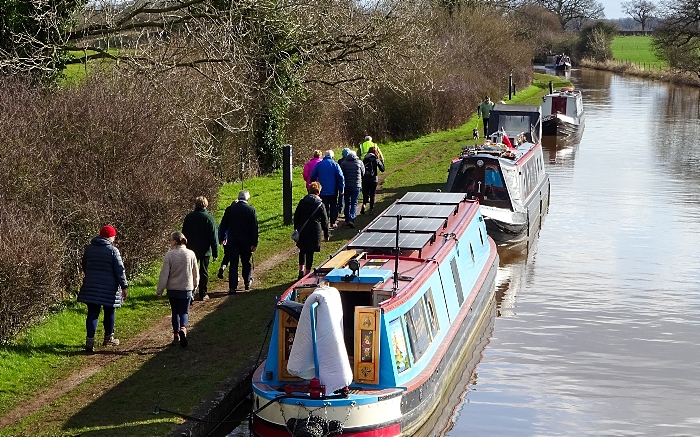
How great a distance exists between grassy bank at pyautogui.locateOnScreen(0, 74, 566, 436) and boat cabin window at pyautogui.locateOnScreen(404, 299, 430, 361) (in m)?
2.06

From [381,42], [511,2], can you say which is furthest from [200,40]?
[511,2]

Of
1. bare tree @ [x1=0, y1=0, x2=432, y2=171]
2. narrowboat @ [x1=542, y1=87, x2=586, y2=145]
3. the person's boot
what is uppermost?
bare tree @ [x1=0, y1=0, x2=432, y2=171]

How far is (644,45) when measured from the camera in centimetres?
10875

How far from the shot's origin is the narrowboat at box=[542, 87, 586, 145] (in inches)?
1496

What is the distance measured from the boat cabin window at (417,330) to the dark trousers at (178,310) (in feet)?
9.44

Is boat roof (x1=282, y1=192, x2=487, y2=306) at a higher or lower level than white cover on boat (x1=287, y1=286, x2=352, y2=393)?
higher

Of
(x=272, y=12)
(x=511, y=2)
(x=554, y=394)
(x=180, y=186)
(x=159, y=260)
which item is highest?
(x=511, y=2)

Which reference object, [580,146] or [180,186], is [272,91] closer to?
[180,186]

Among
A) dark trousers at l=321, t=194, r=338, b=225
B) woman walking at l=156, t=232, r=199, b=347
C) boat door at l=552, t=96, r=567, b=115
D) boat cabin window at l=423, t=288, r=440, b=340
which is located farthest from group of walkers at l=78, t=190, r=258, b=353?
boat door at l=552, t=96, r=567, b=115

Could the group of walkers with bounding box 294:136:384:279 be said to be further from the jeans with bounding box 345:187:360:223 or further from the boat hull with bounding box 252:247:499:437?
the boat hull with bounding box 252:247:499:437

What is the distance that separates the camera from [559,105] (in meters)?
40.1

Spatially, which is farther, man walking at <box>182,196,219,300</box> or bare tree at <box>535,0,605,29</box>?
bare tree at <box>535,0,605,29</box>

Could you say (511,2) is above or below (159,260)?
above

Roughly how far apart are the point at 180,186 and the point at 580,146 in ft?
75.6
